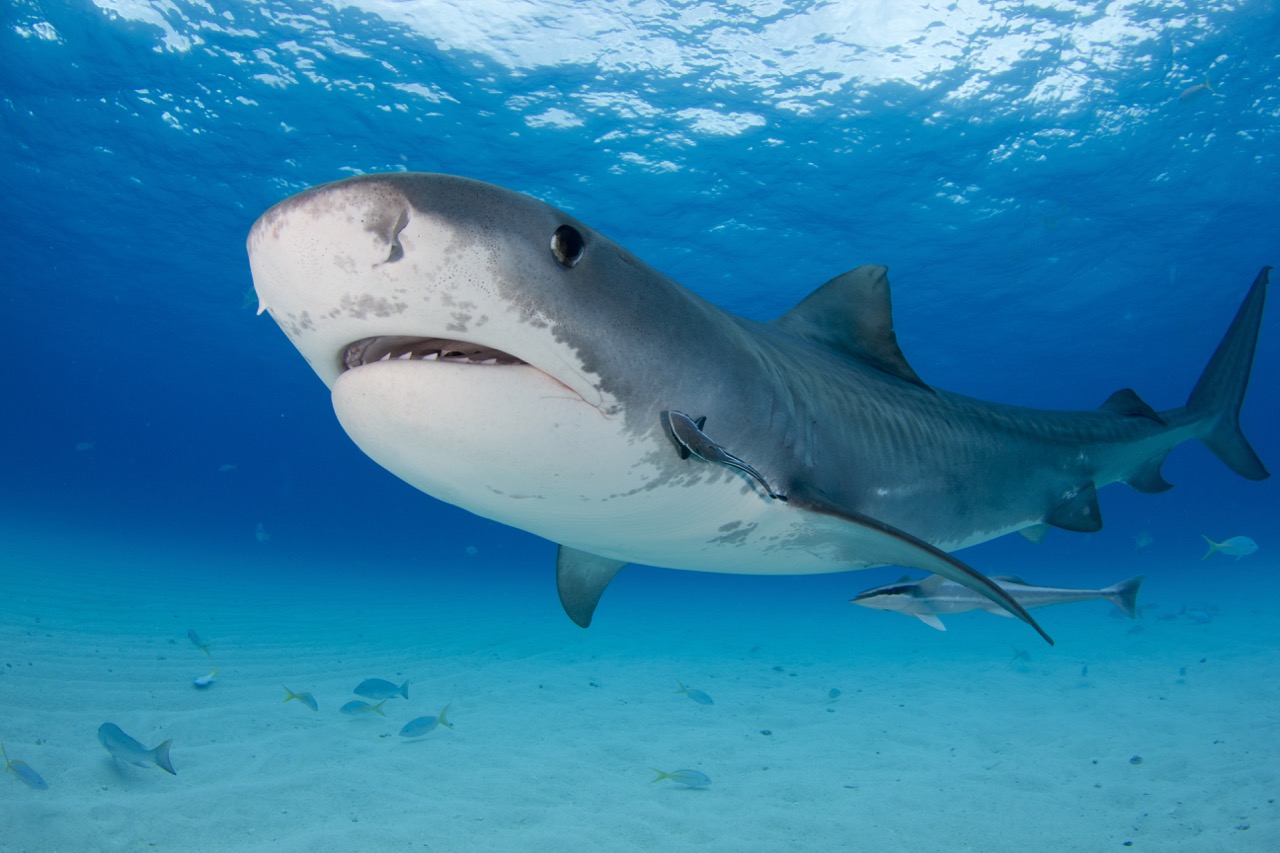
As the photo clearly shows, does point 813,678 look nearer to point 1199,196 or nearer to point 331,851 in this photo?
point 331,851

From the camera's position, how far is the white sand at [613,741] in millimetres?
4160

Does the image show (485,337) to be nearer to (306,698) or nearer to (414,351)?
(414,351)

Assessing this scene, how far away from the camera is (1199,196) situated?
1970 centimetres

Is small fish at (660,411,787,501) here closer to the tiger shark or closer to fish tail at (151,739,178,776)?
the tiger shark

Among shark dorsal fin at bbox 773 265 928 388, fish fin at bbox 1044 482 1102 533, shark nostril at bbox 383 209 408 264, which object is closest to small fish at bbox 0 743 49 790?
shark nostril at bbox 383 209 408 264

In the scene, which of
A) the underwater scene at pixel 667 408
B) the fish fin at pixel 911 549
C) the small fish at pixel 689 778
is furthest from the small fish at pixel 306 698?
the fish fin at pixel 911 549

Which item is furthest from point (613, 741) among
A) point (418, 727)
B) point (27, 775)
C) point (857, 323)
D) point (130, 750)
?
point (857, 323)

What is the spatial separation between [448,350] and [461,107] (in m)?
15.8

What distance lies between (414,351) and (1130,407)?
18.4ft

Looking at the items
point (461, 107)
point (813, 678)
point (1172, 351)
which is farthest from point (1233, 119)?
point (1172, 351)

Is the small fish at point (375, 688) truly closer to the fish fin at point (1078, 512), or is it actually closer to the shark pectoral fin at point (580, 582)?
the shark pectoral fin at point (580, 582)

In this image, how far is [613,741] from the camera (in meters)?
6.54

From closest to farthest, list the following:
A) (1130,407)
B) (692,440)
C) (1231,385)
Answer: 1. (692,440)
2. (1130,407)
3. (1231,385)

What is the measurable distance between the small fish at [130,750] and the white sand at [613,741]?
0.15 m
